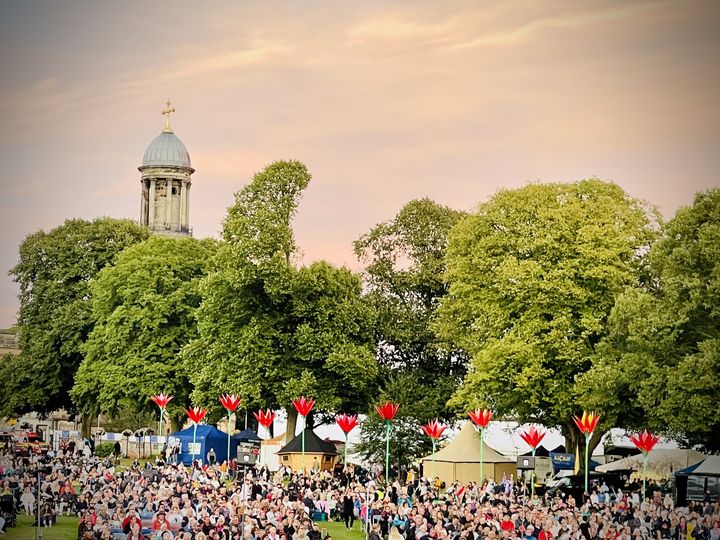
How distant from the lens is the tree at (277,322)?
4544 centimetres

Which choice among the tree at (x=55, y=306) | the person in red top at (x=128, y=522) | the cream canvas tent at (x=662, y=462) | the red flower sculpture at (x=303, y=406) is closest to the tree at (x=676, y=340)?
the cream canvas tent at (x=662, y=462)

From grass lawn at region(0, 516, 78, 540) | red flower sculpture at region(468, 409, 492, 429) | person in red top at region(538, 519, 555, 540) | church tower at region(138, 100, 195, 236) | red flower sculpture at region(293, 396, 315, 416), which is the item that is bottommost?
grass lawn at region(0, 516, 78, 540)

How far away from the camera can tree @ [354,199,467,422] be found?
46438mm

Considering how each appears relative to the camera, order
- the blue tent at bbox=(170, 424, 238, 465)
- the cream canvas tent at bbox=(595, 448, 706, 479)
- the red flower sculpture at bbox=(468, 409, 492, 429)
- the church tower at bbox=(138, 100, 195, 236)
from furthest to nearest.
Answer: the church tower at bbox=(138, 100, 195, 236)
the blue tent at bbox=(170, 424, 238, 465)
the red flower sculpture at bbox=(468, 409, 492, 429)
the cream canvas tent at bbox=(595, 448, 706, 479)

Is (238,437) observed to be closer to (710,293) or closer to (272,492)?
(272,492)

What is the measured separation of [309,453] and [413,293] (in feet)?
29.2

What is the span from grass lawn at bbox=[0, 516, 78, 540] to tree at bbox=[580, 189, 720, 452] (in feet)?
52.1

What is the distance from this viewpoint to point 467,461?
1537 inches

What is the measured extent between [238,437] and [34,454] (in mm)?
8188

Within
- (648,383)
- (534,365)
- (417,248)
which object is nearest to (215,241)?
(417,248)

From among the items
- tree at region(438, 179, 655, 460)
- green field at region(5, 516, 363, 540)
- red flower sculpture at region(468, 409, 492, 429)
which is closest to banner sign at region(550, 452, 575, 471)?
tree at region(438, 179, 655, 460)

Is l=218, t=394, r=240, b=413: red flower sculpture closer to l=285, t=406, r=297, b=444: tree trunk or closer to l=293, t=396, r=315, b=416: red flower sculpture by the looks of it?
l=293, t=396, r=315, b=416: red flower sculpture

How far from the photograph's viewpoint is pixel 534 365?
3869 centimetres

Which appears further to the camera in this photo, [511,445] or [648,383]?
[511,445]
